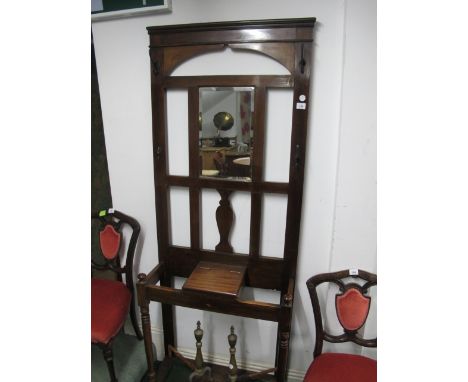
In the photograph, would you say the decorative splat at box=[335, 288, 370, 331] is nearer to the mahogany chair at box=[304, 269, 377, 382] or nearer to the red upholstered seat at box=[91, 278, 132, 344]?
the mahogany chair at box=[304, 269, 377, 382]

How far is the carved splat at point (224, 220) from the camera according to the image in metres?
1.40

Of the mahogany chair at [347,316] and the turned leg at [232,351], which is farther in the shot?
the turned leg at [232,351]

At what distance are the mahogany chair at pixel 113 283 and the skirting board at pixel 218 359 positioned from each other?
0.19 metres

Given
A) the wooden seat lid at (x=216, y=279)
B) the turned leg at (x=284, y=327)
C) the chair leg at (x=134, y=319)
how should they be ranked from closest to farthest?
the turned leg at (x=284, y=327) → the wooden seat lid at (x=216, y=279) → the chair leg at (x=134, y=319)

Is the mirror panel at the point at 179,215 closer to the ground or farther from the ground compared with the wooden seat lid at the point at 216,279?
farther from the ground

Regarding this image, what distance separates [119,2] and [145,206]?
1.04 meters

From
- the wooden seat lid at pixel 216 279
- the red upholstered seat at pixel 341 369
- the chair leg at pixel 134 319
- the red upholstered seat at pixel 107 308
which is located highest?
the wooden seat lid at pixel 216 279

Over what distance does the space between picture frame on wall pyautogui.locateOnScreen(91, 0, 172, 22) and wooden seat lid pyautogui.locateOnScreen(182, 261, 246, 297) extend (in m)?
1.25

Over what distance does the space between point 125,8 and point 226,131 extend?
30.4 inches

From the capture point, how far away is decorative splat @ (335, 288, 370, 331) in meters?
1.26

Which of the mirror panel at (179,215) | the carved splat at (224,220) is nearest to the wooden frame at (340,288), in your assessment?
the carved splat at (224,220)

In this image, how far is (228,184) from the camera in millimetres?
1364

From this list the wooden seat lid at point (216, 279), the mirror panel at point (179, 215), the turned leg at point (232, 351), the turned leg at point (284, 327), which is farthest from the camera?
the mirror panel at point (179, 215)

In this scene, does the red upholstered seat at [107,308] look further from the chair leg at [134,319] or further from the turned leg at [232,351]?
the turned leg at [232,351]
